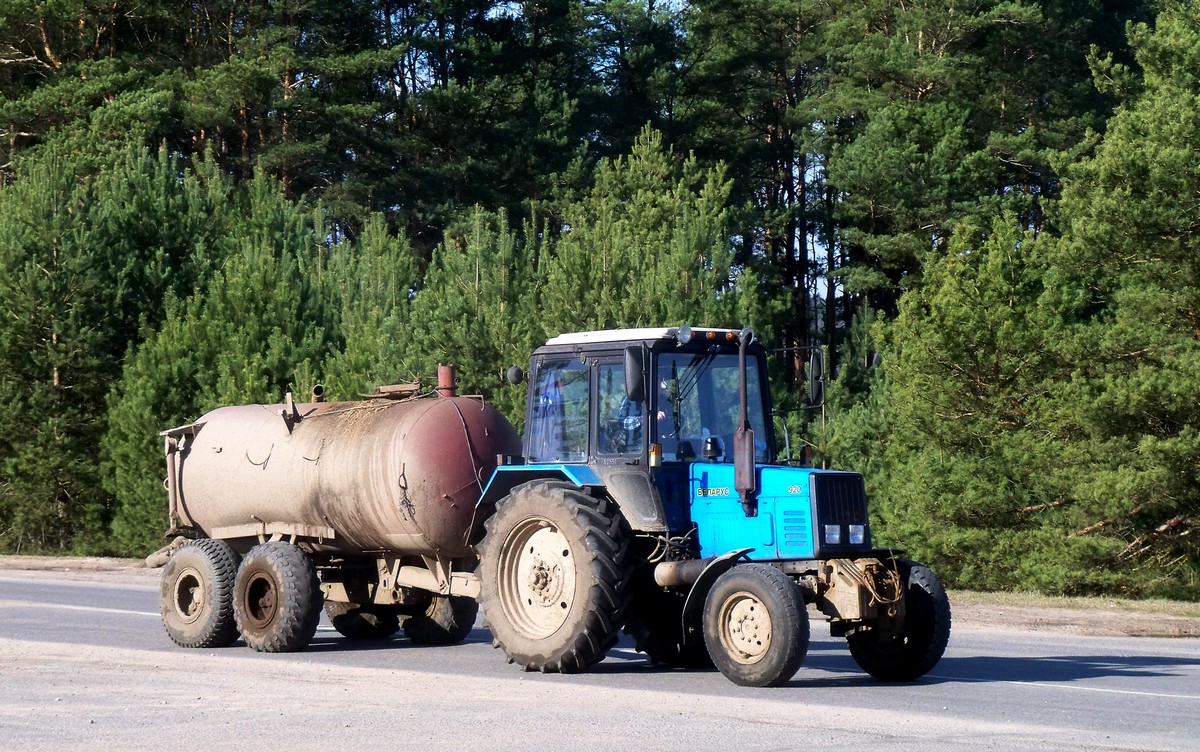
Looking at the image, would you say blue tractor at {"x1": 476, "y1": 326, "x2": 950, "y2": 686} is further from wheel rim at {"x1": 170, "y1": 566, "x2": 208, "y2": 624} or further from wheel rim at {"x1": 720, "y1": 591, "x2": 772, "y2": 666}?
wheel rim at {"x1": 170, "y1": 566, "x2": 208, "y2": 624}

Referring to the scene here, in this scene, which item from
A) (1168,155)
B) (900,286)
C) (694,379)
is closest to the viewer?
(694,379)

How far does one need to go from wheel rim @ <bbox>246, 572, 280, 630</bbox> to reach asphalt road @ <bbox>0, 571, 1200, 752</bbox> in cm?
44

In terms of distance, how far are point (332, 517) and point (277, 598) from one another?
0.96 meters

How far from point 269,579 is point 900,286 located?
33.2 metres

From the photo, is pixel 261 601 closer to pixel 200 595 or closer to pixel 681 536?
pixel 200 595

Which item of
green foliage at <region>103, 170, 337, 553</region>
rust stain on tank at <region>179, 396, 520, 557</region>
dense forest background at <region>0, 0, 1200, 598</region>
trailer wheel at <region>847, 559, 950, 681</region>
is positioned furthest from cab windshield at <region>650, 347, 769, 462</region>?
green foliage at <region>103, 170, 337, 553</region>

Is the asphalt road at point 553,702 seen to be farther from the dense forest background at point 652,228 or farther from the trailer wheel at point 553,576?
the dense forest background at point 652,228

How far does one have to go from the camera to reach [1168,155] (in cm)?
2753

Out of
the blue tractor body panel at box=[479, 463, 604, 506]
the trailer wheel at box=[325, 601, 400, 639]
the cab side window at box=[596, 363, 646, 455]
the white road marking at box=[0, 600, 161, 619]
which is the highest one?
the cab side window at box=[596, 363, 646, 455]

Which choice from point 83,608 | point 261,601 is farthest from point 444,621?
point 83,608

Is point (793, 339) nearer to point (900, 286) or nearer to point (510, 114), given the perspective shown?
point (900, 286)

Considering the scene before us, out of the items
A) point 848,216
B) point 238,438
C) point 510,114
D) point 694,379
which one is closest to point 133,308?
point 510,114

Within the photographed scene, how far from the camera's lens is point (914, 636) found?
43.6 ft

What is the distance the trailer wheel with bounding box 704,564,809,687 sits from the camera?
1220cm
